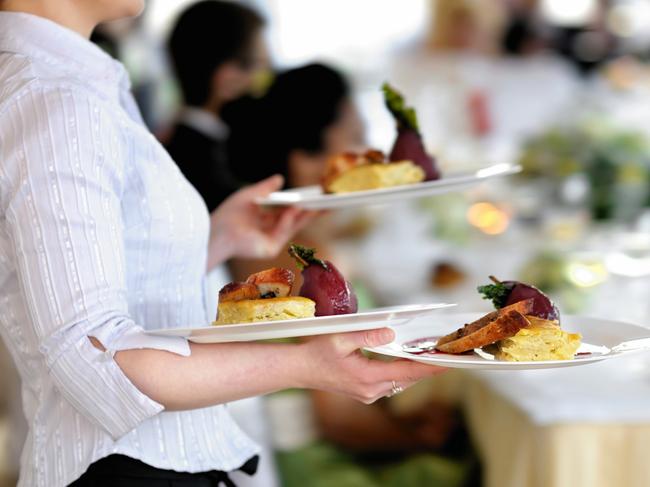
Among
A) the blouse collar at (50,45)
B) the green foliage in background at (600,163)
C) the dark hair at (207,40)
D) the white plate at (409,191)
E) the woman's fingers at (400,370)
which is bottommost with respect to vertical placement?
the green foliage in background at (600,163)

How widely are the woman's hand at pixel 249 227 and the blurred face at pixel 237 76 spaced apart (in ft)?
4.41

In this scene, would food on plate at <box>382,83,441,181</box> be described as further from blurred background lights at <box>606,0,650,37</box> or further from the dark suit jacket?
blurred background lights at <box>606,0,650,37</box>

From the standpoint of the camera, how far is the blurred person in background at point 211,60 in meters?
2.95

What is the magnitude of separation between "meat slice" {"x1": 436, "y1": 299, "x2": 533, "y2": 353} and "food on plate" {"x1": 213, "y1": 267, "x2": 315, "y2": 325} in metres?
0.17

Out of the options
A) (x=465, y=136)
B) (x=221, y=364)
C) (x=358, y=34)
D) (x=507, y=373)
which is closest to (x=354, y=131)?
(x=507, y=373)

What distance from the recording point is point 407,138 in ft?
5.28

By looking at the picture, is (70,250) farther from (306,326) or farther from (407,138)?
(407,138)

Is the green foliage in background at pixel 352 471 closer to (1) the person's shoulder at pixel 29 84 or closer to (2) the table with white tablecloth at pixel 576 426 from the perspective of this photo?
(2) the table with white tablecloth at pixel 576 426

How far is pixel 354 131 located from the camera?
2.77m

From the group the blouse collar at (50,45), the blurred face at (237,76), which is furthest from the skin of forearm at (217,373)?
the blurred face at (237,76)

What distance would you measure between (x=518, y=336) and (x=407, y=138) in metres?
0.65

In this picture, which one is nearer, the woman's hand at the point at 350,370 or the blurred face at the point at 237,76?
the woman's hand at the point at 350,370

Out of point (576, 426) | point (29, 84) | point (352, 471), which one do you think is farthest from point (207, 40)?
point (29, 84)

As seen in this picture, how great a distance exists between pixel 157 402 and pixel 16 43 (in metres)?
0.44
